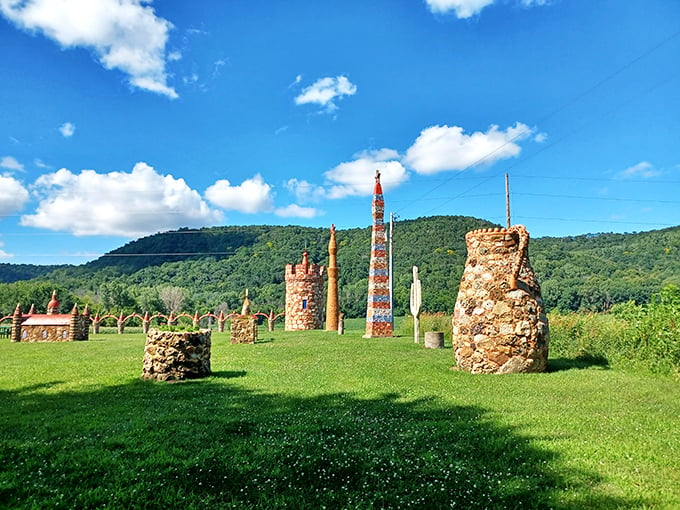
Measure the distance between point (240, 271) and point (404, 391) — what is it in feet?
221

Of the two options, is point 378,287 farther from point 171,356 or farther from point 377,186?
point 171,356

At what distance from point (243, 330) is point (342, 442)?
16.1m

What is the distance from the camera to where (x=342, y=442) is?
5613 mm

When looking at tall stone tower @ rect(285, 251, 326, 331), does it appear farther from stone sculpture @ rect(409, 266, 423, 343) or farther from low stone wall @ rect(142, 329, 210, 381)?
low stone wall @ rect(142, 329, 210, 381)

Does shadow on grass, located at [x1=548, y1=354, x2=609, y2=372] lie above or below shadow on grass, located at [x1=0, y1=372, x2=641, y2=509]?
below

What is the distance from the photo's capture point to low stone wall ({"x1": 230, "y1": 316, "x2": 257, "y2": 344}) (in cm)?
2091

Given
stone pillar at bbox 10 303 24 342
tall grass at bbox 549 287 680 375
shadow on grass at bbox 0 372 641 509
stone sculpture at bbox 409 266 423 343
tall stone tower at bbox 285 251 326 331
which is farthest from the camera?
tall stone tower at bbox 285 251 326 331

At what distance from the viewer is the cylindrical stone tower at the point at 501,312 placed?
439 inches

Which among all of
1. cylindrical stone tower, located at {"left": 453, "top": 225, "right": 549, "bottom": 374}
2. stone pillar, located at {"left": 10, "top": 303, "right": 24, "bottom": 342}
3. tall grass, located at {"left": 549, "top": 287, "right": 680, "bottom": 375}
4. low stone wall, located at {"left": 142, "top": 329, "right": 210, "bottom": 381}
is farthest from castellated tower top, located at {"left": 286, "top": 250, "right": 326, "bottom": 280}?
low stone wall, located at {"left": 142, "top": 329, "right": 210, "bottom": 381}

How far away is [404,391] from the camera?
8.93 meters

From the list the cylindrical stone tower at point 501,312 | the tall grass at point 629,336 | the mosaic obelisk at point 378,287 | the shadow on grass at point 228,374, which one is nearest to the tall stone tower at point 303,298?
the mosaic obelisk at point 378,287

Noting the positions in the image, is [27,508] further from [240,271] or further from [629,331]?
[240,271]

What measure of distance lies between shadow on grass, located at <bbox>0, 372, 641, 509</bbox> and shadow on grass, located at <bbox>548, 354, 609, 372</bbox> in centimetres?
616

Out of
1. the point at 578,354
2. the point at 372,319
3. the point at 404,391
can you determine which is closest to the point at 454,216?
the point at 372,319
